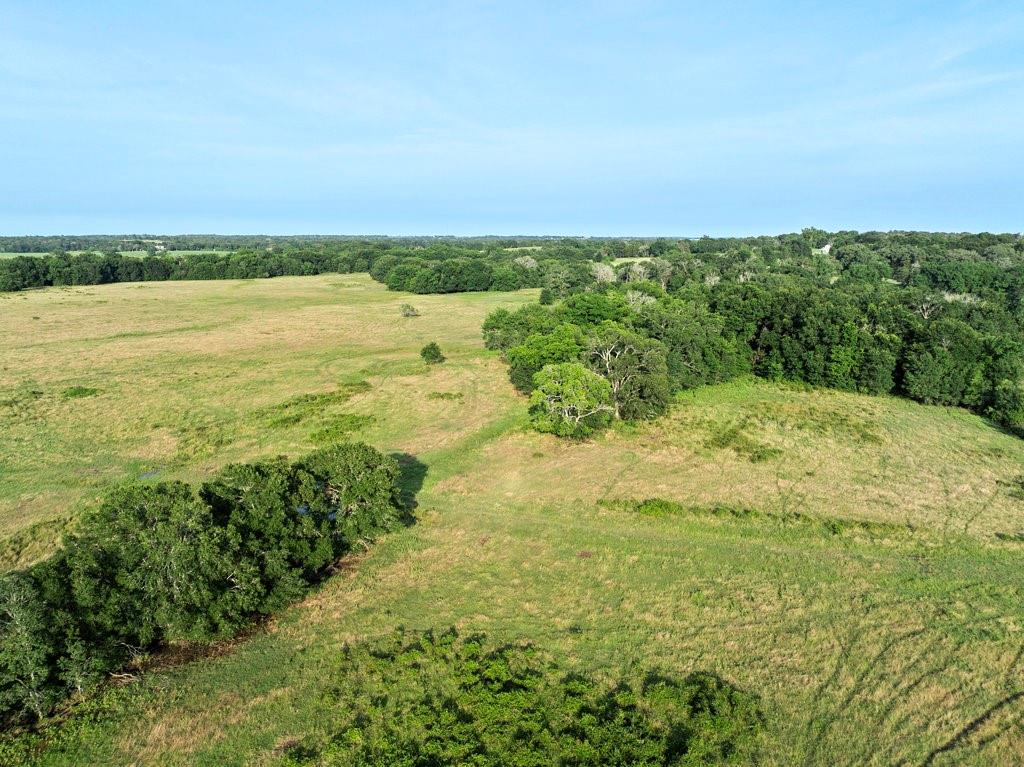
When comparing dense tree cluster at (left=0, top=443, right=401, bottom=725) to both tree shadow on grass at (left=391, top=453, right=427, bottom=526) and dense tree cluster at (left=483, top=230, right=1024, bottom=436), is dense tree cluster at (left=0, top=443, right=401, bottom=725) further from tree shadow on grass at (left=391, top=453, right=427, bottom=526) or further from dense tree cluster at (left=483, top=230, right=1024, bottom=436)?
dense tree cluster at (left=483, top=230, right=1024, bottom=436)

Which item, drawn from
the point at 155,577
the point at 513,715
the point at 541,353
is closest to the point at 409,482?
the point at 155,577

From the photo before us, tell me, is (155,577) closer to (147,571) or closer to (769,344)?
(147,571)

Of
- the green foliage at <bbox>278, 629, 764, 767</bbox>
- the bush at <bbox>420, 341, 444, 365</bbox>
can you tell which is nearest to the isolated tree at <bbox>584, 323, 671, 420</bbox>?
the bush at <bbox>420, 341, 444, 365</bbox>

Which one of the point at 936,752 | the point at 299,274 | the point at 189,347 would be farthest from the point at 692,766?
the point at 299,274

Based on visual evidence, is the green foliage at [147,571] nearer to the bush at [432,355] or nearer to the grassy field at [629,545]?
the grassy field at [629,545]

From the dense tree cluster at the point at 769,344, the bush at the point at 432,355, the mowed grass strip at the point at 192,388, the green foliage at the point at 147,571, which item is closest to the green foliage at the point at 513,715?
the green foliage at the point at 147,571
